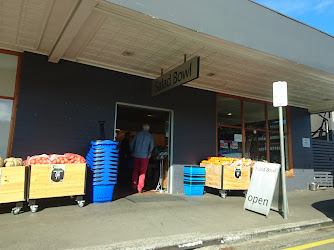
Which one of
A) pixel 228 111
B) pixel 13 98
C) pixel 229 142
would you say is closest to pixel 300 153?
pixel 229 142

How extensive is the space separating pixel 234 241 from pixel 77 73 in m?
5.46

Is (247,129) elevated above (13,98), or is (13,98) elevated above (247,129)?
(13,98)

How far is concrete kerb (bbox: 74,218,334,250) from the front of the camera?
11.8 ft

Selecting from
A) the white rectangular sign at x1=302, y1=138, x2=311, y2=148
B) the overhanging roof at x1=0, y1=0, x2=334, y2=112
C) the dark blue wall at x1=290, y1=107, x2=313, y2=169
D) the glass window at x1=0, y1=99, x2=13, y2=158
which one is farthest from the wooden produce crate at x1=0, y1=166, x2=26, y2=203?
the white rectangular sign at x1=302, y1=138, x2=311, y2=148

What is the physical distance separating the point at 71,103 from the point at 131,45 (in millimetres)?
2208

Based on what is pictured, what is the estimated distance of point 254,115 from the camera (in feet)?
Answer: 35.2

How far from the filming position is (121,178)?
10617 mm

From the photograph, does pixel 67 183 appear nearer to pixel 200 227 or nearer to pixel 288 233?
pixel 200 227

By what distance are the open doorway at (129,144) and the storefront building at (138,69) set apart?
17cm

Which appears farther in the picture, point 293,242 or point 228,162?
point 228,162

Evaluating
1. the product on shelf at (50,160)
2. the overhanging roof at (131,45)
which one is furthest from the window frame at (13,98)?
the product on shelf at (50,160)

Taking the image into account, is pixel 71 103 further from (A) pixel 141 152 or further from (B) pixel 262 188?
(B) pixel 262 188

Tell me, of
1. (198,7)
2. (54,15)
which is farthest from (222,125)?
(54,15)

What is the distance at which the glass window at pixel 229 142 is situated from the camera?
9.43m
